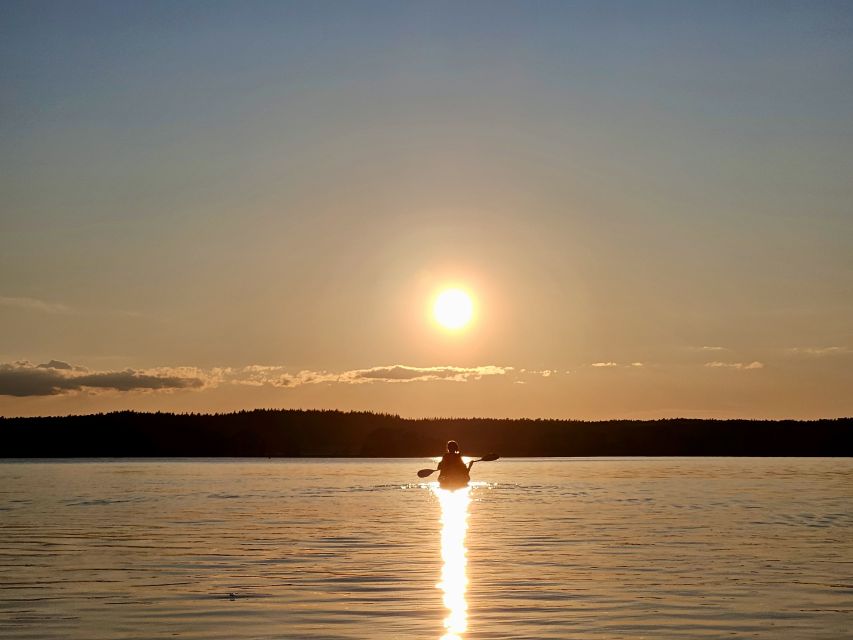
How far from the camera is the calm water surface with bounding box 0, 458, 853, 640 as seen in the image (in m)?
17.3

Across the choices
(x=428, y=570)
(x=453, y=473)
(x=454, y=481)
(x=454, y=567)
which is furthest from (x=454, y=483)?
(x=428, y=570)

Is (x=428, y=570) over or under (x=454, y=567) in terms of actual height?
under

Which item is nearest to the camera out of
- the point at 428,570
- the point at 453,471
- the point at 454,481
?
the point at 428,570

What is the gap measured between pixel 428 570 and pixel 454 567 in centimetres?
77

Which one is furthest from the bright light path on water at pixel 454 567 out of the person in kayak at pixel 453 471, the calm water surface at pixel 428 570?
the person in kayak at pixel 453 471

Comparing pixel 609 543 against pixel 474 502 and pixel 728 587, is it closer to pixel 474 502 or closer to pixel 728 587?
pixel 728 587

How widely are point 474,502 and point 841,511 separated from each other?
53.1 ft

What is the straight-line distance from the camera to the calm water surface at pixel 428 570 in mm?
17312

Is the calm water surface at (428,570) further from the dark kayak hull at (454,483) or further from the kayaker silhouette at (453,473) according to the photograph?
the dark kayak hull at (454,483)

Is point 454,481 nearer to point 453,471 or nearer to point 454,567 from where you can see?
point 453,471

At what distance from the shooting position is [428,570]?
78.3 ft

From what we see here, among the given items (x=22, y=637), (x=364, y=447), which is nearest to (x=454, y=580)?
(x=22, y=637)

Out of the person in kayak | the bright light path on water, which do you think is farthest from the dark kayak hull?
the bright light path on water

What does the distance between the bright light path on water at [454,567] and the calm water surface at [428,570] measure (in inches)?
3.0
